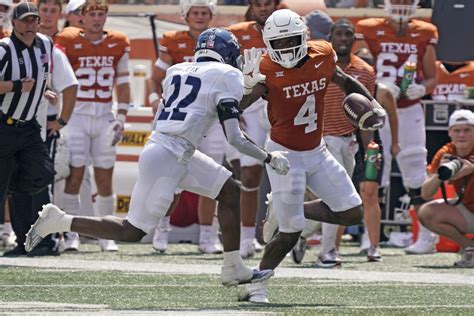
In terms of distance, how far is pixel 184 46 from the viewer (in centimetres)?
1249

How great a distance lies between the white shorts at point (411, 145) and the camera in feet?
42.3

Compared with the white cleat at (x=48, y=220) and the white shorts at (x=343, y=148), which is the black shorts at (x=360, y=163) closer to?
the white shorts at (x=343, y=148)

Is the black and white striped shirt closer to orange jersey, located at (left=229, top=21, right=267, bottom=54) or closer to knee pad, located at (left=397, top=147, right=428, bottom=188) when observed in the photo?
orange jersey, located at (left=229, top=21, right=267, bottom=54)

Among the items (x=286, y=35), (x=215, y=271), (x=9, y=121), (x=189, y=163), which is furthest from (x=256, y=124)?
(x=189, y=163)

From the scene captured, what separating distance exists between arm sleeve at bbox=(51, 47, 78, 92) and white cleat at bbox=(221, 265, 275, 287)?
332 cm

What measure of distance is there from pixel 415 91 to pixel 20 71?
11.1ft

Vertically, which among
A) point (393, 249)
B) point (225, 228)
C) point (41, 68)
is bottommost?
point (393, 249)

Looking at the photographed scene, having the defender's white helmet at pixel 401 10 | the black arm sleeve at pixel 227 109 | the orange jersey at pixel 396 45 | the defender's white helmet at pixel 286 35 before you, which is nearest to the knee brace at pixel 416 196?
the orange jersey at pixel 396 45

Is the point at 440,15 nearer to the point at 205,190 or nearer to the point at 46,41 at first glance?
the point at 205,190

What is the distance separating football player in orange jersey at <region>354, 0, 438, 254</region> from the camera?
42.1 ft

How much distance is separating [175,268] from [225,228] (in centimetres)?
206

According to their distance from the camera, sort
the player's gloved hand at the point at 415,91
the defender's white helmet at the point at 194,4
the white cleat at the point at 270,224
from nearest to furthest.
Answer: the white cleat at the point at 270,224 → the defender's white helmet at the point at 194,4 → the player's gloved hand at the point at 415,91

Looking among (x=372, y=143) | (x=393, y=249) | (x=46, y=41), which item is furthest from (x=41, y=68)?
(x=393, y=249)

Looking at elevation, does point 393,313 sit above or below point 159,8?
below
